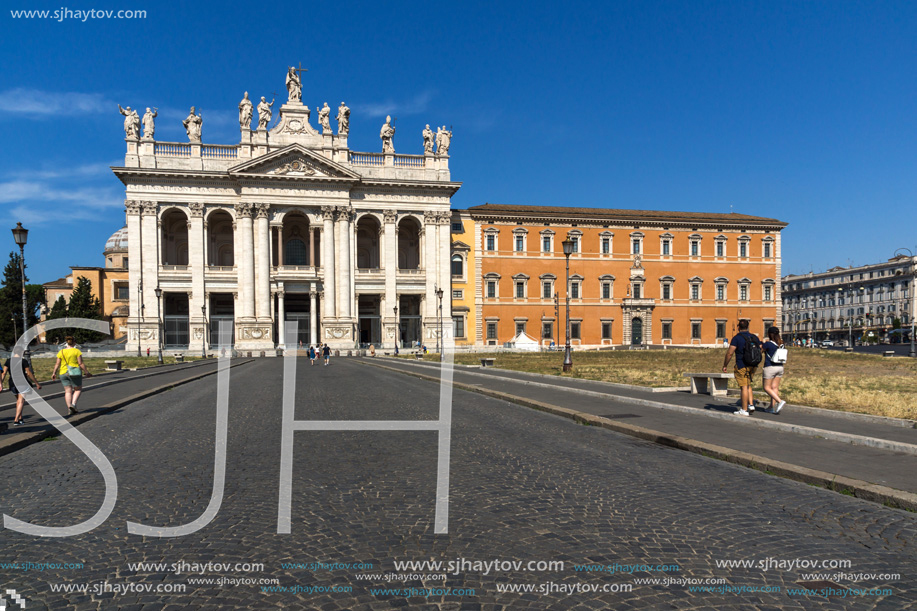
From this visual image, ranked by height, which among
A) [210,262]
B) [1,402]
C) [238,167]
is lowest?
[1,402]

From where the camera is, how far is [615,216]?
6550 centimetres

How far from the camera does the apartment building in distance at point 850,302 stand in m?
111

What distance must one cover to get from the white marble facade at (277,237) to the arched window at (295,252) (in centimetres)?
11

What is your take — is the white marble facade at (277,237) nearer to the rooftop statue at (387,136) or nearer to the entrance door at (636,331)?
the rooftop statue at (387,136)

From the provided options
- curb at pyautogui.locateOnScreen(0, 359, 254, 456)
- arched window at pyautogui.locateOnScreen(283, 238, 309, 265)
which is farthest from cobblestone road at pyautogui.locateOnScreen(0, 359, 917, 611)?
arched window at pyautogui.locateOnScreen(283, 238, 309, 265)

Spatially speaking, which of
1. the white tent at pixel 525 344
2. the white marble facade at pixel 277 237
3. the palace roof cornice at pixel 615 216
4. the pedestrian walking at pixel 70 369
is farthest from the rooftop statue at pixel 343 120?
the pedestrian walking at pixel 70 369

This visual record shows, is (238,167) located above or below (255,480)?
above

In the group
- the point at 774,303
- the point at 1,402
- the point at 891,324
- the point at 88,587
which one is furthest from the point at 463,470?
the point at 891,324

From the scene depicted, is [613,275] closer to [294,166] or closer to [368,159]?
[368,159]

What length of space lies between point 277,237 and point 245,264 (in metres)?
4.71

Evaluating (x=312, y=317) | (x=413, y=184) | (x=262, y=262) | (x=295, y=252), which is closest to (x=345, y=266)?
(x=312, y=317)

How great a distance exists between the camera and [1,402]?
14242mm

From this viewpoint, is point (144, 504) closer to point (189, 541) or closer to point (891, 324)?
point (189, 541)

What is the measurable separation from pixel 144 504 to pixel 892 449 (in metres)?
8.66
